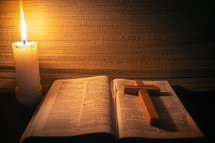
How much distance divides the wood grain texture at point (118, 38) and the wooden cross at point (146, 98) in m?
0.18

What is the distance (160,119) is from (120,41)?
402mm

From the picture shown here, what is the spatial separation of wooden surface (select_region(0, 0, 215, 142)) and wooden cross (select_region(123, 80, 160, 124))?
18 centimetres

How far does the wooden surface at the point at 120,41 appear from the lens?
2.66ft

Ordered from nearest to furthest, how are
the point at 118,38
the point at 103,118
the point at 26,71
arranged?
the point at 103,118
the point at 26,71
the point at 118,38

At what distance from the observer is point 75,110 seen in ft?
2.08

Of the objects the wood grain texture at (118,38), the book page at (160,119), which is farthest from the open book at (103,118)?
the wood grain texture at (118,38)

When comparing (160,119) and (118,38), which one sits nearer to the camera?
(160,119)

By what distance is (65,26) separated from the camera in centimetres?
83

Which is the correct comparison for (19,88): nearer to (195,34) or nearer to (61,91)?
(61,91)

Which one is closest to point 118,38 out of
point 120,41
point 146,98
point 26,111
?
point 120,41

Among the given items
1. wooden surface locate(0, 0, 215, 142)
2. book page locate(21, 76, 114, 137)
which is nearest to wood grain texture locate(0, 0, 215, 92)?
wooden surface locate(0, 0, 215, 142)

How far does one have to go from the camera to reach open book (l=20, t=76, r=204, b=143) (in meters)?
0.52

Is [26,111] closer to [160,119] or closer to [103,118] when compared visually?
[103,118]

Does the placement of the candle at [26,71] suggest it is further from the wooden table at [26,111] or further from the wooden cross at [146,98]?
the wooden cross at [146,98]
